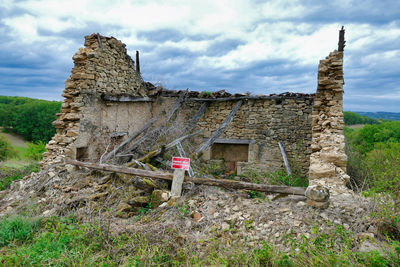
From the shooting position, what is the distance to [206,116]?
9.31 m

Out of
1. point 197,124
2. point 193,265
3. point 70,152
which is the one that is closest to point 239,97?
point 197,124

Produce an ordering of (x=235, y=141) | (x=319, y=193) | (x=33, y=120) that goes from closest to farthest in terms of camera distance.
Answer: (x=319, y=193), (x=235, y=141), (x=33, y=120)

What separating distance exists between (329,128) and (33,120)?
29752 mm

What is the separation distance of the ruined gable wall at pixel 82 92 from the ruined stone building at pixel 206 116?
23mm

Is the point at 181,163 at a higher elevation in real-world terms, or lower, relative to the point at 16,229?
higher

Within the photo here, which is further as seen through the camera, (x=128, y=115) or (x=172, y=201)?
(x=128, y=115)

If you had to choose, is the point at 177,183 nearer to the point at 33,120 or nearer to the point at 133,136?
the point at 133,136

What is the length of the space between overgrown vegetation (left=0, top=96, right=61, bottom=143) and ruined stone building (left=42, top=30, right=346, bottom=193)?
859 inches

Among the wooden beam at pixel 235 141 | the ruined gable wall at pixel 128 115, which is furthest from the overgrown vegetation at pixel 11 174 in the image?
the wooden beam at pixel 235 141

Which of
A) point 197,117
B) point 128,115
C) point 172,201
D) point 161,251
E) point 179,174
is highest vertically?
point 197,117

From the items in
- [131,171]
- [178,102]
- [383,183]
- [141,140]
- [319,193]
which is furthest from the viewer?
[178,102]

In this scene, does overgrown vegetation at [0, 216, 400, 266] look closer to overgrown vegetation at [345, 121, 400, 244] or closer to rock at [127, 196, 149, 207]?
overgrown vegetation at [345, 121, 400, 244]

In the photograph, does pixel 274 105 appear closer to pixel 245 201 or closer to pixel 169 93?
pixel 169 93

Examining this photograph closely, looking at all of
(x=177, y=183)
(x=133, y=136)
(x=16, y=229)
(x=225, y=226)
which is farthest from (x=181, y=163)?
(x=133, y=136)
